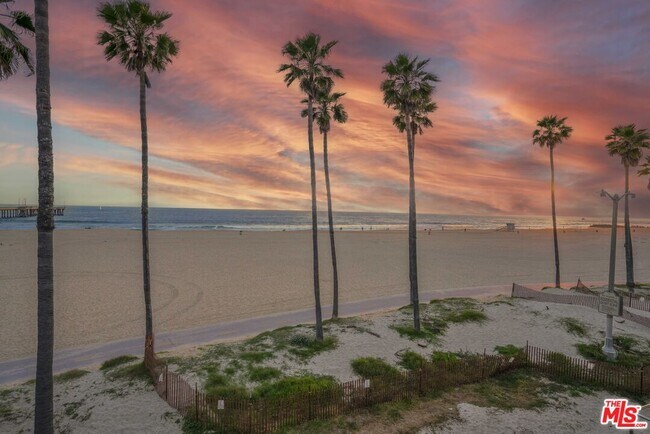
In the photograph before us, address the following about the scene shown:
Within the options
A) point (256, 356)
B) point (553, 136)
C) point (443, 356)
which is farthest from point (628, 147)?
point (256, 356)

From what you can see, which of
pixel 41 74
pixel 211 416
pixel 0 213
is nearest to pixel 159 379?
pixel 211 416

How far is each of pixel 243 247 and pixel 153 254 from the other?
54.9ft

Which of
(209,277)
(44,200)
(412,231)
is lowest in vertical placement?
(209,277)

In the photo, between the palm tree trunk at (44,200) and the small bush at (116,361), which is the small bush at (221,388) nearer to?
the small bush at (116,361)

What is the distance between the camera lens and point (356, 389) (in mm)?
14797

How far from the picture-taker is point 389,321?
2498 centimetres

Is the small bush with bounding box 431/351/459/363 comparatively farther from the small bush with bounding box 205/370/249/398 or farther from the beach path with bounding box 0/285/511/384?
the small bush with bounding box 205/370/249/398

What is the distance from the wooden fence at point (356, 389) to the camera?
507 inches

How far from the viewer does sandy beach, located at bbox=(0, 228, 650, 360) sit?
25.8 meters

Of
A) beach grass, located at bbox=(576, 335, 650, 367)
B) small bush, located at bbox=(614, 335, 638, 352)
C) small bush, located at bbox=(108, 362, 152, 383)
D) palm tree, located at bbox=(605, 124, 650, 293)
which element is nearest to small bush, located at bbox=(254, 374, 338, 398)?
small bush, located at bbox=(108, 362, 152, 383)

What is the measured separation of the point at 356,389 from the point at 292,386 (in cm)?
297

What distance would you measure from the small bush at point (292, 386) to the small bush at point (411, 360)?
4.50 m

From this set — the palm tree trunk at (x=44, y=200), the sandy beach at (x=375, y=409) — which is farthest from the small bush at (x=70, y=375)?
the palm tree trunk at (x=44, y=200)

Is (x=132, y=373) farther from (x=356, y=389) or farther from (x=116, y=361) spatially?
(x=356, y=389)
